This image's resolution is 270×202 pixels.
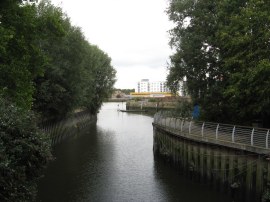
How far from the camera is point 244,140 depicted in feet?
66.7

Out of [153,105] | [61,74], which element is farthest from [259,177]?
[153,105]

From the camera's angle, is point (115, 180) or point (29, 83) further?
point (115, 180)

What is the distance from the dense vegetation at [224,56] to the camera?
21.1 m

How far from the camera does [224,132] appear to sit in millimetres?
23281

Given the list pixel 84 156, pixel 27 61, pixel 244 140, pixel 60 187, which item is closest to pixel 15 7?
pixel 27 61

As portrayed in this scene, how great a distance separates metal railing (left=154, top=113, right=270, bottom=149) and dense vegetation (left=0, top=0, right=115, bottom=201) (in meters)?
11.0

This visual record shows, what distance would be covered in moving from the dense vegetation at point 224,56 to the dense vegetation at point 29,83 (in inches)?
414

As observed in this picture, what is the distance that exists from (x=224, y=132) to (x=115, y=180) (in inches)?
326

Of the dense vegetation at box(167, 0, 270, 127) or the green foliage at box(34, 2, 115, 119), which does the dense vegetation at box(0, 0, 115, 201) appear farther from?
the dense vegetation at box(167, 0, 270, 127)

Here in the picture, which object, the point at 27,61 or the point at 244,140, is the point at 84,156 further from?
the point at 244,140

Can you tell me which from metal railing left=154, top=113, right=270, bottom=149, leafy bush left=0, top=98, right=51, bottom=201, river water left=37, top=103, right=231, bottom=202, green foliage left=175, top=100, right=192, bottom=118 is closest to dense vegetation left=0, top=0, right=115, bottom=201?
leafy bush left=0, top=98, right=51, bottom=201

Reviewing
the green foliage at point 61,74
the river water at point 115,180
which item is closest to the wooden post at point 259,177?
the river water at point 115,180

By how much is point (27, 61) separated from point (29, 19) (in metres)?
2.51

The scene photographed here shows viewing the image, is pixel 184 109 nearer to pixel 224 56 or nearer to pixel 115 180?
pixel 224 56
